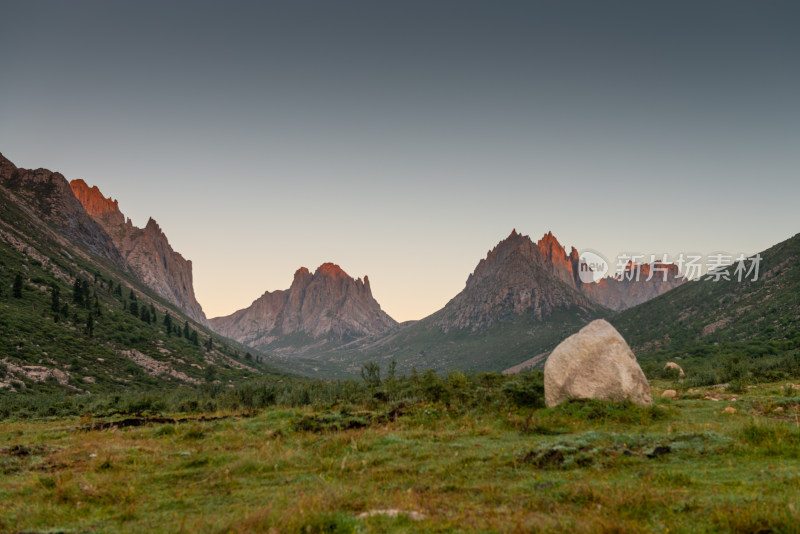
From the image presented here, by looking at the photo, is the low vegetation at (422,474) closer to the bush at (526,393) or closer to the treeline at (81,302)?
the bush at (526,393)

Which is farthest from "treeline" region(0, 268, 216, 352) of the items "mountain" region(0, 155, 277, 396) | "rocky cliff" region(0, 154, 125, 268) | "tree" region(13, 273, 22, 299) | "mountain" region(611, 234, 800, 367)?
"mountain" region(611, 234, 800, 367)

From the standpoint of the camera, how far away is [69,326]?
89.6m

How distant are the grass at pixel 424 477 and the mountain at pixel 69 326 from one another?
182ft

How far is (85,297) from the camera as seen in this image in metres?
110

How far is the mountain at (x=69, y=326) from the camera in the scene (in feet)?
223

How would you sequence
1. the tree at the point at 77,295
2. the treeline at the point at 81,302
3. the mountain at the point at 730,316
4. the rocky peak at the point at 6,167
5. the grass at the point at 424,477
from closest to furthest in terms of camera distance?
1. the grass at the point at 424,477
2. the mountain at the point at 730,316
3. the treeline at the point at 81,302
4. the tree at the point at 77,295
5. the rocky peak at the point at 6,167

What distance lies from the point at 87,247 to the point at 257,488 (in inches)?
8915

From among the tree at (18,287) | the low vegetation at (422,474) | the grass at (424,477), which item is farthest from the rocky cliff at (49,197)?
the grass at (424,477)

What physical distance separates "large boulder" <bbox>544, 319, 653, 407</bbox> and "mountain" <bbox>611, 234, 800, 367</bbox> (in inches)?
2179

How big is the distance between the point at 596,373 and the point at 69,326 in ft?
364

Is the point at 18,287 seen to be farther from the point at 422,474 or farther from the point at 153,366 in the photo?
the point at 422,474

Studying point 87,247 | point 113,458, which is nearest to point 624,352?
point 113,458

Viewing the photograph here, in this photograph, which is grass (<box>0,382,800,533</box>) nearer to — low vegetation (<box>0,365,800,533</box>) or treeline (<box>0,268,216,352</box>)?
low vegetation (<box>0,365,800,533</box>)

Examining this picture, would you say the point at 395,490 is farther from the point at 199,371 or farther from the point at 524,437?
the point at 199,371
